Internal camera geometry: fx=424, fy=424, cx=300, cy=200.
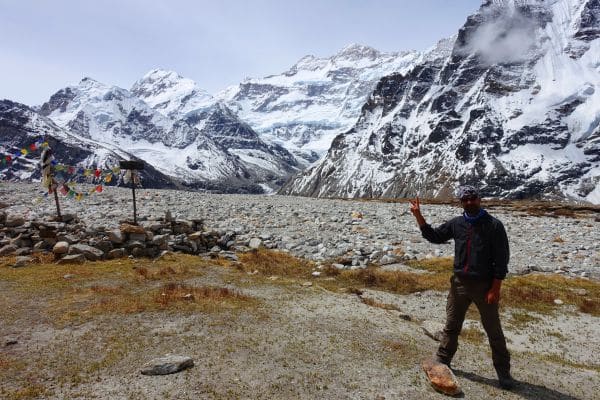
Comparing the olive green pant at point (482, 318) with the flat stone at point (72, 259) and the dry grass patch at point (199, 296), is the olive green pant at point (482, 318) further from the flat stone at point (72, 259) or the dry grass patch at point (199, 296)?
the flat stone at point (72, 259)

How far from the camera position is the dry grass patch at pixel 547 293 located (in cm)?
1723

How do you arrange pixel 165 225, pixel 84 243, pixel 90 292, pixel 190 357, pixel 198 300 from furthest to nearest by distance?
pixel 165 225, pixel 84 243, pixel 90 292, pixel 198 300, pixel 190 357

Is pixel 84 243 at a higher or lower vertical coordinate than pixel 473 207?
lower

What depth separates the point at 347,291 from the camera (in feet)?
60.4

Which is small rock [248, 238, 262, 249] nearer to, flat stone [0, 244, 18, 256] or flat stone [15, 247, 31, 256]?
flat stone [15, 247, 31, 256]

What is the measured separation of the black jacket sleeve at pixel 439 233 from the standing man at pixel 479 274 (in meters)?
0.12

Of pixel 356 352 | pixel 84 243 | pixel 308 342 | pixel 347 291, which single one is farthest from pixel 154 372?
pixel 84 243

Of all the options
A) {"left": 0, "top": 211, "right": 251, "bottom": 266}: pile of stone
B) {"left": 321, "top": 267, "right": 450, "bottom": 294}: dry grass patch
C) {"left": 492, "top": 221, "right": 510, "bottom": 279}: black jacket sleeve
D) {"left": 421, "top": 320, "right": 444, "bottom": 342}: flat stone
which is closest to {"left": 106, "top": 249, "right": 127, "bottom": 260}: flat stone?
{"left": 0, "top": 211, "right": 251, "bottom": 266}: pile of stone

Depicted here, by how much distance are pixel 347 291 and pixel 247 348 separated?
26.2ft

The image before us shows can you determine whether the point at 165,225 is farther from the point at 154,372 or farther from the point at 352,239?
the point at 154,372

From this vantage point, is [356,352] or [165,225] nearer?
[356,352]

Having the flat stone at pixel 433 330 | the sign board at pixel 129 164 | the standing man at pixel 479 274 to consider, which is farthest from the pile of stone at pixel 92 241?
the standing man at pixel 479 274

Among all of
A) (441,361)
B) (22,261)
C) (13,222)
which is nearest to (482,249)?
(441,361)

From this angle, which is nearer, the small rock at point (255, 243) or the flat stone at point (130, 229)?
the flat stone at point (130, 229)
